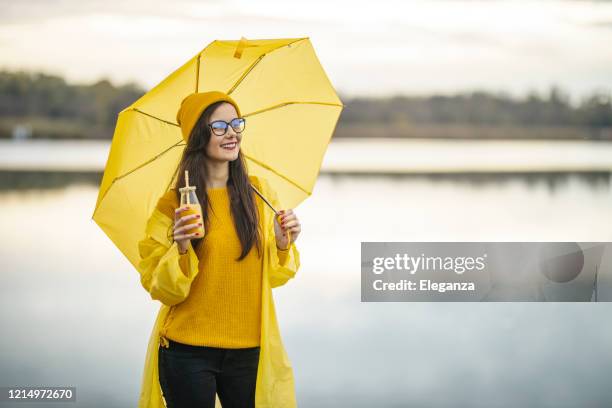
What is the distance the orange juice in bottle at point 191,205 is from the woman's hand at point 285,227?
0.21 metres

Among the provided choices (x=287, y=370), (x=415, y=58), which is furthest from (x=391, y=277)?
(x=287, y=370)

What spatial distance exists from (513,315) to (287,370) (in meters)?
2.56

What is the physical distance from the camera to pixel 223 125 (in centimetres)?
260

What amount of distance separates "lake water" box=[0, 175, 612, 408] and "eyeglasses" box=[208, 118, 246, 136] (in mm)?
1991

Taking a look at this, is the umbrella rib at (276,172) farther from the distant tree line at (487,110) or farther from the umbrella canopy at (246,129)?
the distant tree line at (487,110)

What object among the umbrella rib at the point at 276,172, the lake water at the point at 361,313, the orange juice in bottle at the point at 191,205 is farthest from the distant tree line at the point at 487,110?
the orange juice in bottle at the point at 191,205

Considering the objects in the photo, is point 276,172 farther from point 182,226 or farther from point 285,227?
point 182,226

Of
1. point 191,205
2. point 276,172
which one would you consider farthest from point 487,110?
point 191,205

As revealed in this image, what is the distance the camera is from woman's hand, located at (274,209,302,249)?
2.52 metres

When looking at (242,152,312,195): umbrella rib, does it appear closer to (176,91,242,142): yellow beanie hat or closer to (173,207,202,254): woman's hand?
(176,91,242,142): yellow beanie hat

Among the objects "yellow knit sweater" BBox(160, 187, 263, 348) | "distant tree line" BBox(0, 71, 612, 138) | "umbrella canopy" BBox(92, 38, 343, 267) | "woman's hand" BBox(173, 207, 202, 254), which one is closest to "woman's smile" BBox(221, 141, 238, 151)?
"yellow knit sweater" BBox(160, 187, 263, 348)

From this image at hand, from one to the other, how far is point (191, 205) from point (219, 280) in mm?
270

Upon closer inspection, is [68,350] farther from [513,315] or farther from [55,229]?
[513,315]

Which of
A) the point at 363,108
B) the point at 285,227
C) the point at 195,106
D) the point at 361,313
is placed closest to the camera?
the point at 285,227
